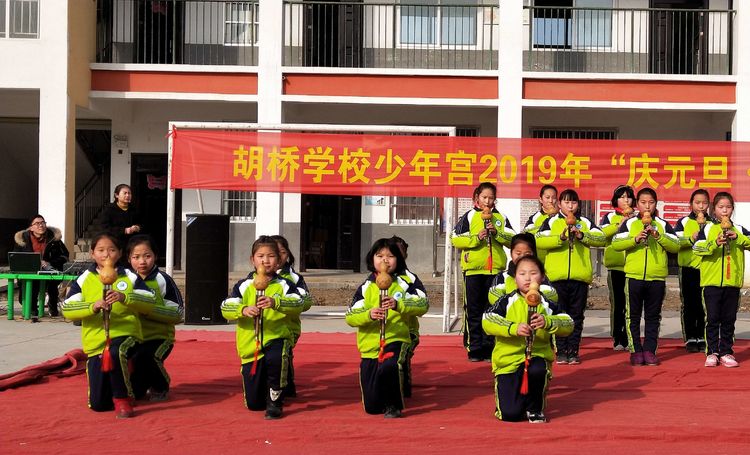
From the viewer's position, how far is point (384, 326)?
20.4 ft

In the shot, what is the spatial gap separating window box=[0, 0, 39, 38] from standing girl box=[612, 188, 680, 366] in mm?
10845

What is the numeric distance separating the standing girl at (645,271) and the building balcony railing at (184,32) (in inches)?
410

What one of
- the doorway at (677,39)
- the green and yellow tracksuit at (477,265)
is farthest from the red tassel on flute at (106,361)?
the doorway at (677,39)

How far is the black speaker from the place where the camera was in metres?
10.5

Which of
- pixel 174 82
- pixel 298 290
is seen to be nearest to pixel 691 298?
pixel 298 290

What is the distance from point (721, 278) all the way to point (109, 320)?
4985 millimetres

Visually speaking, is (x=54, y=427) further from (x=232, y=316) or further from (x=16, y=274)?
(x=16, y=274)

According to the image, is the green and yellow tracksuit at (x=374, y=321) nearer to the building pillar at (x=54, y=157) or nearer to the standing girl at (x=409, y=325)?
the standing girl at (x=409, y=325)

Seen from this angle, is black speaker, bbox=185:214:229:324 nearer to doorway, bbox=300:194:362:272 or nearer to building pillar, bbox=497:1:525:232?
building pillar, bbox=497:1:525:232

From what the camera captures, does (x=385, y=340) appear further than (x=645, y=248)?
No

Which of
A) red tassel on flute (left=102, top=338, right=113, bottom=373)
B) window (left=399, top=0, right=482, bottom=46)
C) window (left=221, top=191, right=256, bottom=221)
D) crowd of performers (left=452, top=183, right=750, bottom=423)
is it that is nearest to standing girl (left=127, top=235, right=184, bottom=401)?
red tassel on flute (left=102, top=338, right=113, bottom=373)

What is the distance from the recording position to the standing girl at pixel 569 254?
27.1 feet

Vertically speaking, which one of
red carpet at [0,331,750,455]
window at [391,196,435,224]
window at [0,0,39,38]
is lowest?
red carpet at [0,331,750,455]

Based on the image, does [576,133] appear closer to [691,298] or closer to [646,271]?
[691,298]
